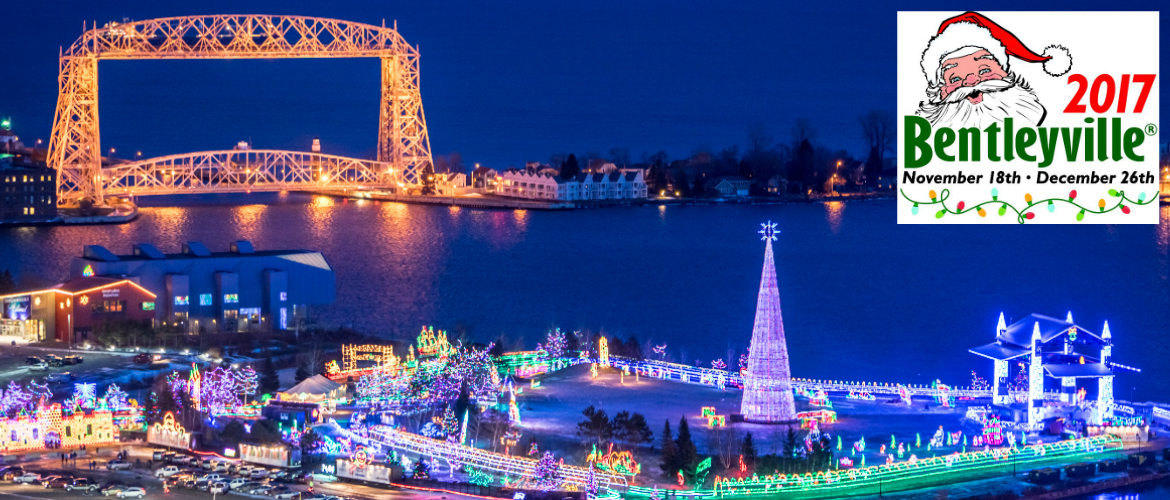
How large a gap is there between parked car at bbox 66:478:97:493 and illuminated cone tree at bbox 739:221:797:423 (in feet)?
13.5

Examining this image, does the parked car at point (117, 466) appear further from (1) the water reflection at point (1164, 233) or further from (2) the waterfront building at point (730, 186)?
(2) the waterfront building at point (730, 186)

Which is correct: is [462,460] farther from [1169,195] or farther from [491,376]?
[1169,195]

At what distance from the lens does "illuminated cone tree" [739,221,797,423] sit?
1012 centimetres

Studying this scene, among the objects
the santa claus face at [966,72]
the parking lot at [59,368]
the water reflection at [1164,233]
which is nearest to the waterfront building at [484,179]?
the water reflection at [1164,233]

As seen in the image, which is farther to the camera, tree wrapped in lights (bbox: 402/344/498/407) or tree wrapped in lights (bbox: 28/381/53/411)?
tree wrapped in lights (bbox: 402/344/498/407)

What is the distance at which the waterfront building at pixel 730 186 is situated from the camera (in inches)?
1817

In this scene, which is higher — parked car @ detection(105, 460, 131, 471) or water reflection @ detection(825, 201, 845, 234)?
water reflection @ detection(825, 201, 845, 234)

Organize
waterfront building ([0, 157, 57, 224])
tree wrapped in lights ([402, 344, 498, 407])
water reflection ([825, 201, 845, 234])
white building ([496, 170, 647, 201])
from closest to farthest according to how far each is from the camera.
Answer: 1. tree wrapped in lights ([402, 344, 498, 407])
2. waterfront building ([0, 157, 57, 224])
3. water reflection ([825, 201, 845, 234])
4. white building ([496, 170, 647, 201])

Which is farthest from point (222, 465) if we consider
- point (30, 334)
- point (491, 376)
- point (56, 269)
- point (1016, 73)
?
point (56, 269)

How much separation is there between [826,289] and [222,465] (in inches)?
588

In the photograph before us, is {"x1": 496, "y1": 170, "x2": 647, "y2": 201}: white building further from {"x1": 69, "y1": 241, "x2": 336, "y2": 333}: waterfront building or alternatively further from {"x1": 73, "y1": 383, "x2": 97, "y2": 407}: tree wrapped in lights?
{"x1": 73, "y1": 383, "x2": 97, "y2": 407}: tree wrapped in lights

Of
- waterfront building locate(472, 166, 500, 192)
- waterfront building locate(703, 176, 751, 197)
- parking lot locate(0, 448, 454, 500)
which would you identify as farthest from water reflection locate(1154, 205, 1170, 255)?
parking lot locate(0, 448, 454, 500)

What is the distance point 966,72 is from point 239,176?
3276 cm

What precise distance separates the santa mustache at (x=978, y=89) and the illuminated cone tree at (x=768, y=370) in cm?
155
